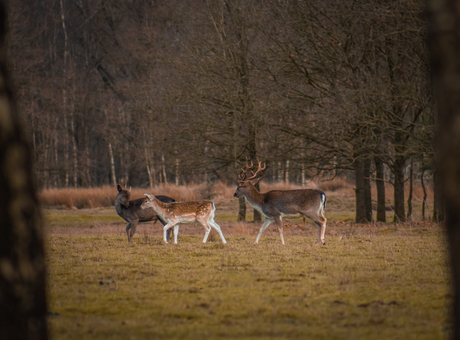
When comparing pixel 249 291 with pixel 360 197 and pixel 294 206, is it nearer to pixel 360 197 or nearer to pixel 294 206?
pixel 294 206

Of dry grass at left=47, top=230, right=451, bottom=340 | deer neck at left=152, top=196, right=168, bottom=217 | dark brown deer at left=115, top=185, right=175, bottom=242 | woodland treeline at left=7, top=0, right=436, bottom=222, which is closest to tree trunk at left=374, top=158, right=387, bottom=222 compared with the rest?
woodland treeline at left=7, top=0, right=436, bottom=222

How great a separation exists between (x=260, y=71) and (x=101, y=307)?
1559 centimetres

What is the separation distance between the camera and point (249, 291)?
20.8 feet

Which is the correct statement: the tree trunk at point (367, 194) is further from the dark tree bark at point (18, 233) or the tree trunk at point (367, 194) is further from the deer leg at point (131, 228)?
the dark tree bark at point (18, 233)

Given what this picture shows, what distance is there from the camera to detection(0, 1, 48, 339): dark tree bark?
11.5 ft

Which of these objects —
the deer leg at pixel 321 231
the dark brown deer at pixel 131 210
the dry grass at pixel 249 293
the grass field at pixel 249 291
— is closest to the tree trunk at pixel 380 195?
the deer leg at pixel 321 231

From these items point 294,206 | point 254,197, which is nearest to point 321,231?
point 294,206

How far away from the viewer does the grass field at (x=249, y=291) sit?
467 centimetres

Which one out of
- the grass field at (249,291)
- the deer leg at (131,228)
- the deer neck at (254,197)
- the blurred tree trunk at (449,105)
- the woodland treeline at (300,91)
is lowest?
the grass field at (249,291)

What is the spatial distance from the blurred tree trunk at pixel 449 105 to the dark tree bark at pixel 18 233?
2703mm

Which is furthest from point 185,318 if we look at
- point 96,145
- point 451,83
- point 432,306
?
point 96,145

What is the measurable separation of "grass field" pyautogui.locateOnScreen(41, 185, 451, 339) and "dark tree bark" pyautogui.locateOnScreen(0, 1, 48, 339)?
974 millimetres

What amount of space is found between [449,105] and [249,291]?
3.62m

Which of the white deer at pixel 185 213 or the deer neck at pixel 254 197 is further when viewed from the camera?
the deer neck at pixel 254 197
